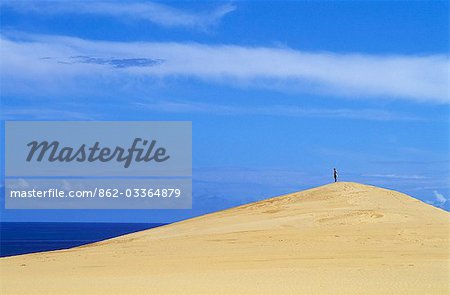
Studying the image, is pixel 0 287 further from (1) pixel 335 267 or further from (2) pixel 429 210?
(2) pixel 429 210

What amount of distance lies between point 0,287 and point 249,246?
8.57m

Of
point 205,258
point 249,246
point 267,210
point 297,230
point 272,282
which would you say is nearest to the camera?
point 272,282

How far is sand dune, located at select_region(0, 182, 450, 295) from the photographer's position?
15.6 meters

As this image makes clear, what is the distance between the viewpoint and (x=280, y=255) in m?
20.2

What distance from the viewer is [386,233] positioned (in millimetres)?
23469

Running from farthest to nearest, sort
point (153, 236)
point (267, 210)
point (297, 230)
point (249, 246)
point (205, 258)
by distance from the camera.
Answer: point (267, 210) → point (153, 236) → point (297, 230) → point (249, 246) → point (205, 258)

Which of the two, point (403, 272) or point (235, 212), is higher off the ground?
point (235, 212)

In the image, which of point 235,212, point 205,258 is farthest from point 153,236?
point 205,258

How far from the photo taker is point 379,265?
18.1 metres

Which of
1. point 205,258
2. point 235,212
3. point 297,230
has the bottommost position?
point 205,258

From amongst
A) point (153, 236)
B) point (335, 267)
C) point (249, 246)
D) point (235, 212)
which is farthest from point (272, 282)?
point (235, 212)

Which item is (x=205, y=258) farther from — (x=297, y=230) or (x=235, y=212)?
(x=235, y=212)

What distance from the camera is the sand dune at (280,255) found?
51.2ft

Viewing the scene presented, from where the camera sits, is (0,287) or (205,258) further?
(205,258)
